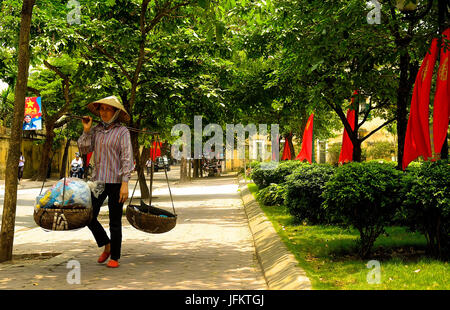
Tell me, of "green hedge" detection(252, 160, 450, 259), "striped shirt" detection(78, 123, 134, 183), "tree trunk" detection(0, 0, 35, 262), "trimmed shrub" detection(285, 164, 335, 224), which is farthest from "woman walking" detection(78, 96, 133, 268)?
"trimmed shrub" detection(285, 164, 335, 224)

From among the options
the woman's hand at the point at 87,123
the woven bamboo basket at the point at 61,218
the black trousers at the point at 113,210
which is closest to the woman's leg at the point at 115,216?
the black trousers at the point at 113,210

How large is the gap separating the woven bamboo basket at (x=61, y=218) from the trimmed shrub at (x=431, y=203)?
3843mm

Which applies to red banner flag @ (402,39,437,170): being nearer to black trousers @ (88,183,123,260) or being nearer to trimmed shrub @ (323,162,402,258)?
trimmed shrub @ (323,162,402,258)

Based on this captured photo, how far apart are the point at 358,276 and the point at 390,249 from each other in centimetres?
190

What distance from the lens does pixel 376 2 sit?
855cm

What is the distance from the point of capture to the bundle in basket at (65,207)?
6047mm

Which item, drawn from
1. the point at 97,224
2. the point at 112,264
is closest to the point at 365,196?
the point at 112,264

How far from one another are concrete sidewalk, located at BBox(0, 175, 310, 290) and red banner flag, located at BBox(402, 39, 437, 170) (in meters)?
2.66

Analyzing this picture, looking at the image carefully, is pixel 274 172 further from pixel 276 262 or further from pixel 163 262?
pixel 276 262

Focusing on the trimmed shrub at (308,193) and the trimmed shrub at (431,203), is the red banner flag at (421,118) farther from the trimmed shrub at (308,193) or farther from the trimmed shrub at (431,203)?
the trimmed shrub at (308,193)
